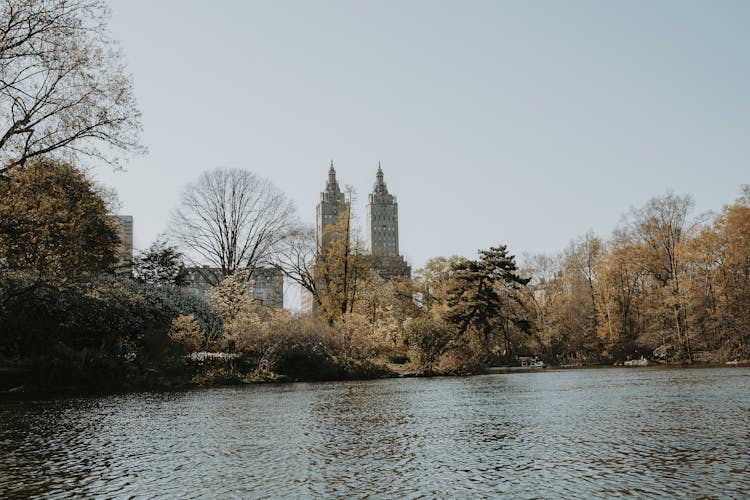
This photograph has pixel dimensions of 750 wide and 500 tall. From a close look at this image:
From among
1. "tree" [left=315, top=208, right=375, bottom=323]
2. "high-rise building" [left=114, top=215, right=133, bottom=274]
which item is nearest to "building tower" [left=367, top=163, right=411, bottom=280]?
"high-rise building" [left=114, top=215, right=133, bottom=274]

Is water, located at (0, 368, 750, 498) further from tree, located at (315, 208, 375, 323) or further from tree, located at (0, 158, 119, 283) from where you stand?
tree, located at (315, 208, 375, 323)

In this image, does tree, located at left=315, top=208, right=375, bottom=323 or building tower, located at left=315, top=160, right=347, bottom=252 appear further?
building tower, located at left=315, top=160, right=347, bottom=252

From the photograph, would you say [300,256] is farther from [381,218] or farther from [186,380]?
[381,218]

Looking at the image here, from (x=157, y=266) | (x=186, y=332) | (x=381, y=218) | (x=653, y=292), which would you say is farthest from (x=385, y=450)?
(x=381, y=218)

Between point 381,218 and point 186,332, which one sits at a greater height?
point 381,218

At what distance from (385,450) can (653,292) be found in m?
54.7

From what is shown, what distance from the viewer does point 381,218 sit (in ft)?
488

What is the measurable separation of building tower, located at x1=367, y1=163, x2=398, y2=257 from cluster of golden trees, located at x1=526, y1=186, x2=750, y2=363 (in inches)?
3200

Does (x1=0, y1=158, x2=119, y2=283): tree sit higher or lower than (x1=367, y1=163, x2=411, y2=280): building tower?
lower

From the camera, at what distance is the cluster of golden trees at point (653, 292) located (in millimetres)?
46500

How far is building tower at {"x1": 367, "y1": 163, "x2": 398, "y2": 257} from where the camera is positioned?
148 metres

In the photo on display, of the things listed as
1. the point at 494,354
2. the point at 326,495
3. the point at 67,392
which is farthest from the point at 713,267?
the point at 326,495

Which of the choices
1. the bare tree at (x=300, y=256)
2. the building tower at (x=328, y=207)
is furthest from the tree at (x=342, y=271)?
the building tower at (x=328, y=207)

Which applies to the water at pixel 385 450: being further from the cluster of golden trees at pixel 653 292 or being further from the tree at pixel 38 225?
the cluster of golden trees at pixel 653 292
